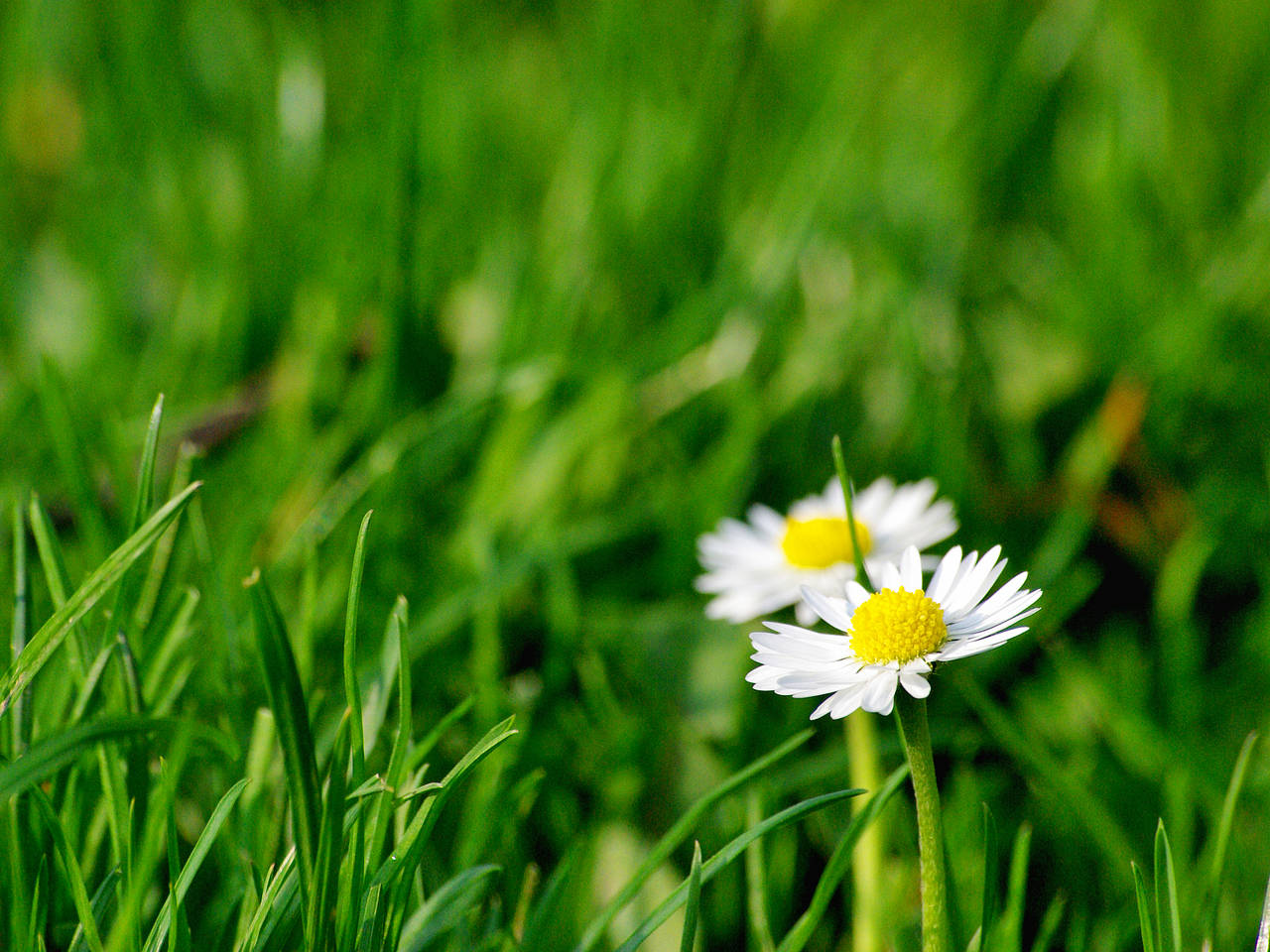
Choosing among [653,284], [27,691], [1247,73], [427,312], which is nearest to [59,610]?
[27,691]

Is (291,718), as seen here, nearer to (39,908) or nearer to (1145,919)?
(39,908)

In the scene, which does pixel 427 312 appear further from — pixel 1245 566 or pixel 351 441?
pixel 1245 566

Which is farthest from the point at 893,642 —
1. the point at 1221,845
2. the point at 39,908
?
the point at 39,908

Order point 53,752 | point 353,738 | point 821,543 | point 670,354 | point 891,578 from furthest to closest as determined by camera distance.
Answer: point 670,354 → point 821,543 → point 891,578 → point 353,738 → point 53,752

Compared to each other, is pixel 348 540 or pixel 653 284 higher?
pixel 653 284

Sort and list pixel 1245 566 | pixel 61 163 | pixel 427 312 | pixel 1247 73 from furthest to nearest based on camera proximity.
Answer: pixel 1247 73, pixel 61 163, pixel 427 312, pixel 1245 566

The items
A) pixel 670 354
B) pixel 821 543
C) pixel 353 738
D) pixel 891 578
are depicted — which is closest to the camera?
pixel 353 738
